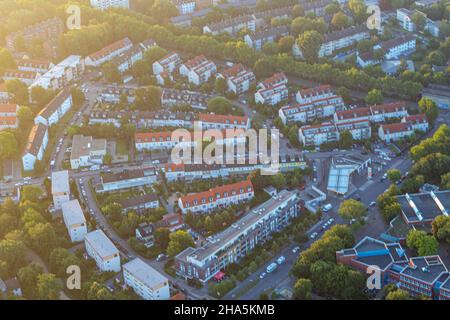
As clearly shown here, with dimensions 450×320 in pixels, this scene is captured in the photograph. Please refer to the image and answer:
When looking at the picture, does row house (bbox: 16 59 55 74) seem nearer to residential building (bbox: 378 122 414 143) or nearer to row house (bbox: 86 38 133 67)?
row house (bbox: 86 38 133 67)

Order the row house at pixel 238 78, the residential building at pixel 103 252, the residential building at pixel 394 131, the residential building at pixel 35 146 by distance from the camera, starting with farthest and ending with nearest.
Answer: the row house at pixel 238 78
the residential building at pixel 394 131
the residential building at pixel 35 146
the residential building at pixel 103 252

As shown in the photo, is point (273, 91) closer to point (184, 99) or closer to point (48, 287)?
point (184, 99)

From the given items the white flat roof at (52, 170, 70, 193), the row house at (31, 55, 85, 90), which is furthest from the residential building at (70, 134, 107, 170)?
the row house at (31, 55, 85, 90)

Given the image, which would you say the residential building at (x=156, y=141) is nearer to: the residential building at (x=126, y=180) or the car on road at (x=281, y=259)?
the residential building at (x=126, y=180)

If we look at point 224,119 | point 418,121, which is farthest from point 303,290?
point 418,121

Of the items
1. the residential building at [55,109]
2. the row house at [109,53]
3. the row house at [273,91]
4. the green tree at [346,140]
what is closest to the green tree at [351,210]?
the green tree at [346,140]

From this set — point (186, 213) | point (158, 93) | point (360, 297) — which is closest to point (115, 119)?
point (158, 93)

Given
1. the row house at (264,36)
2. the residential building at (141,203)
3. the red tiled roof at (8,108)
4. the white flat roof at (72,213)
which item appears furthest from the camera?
the row house at (264,36)
